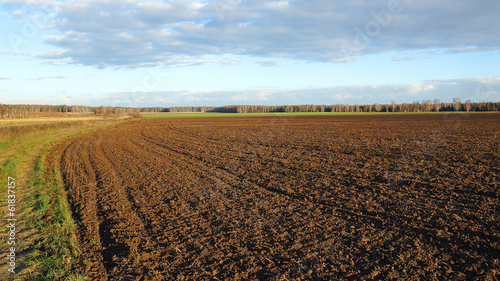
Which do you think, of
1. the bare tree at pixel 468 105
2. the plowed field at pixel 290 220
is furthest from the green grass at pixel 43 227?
the bare tree at pixel 468 105

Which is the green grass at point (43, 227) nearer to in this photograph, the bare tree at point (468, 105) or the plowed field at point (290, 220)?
the plowed field at point (290, 220)

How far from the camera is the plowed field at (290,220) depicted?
5387 millimetres

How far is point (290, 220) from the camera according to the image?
24.8 feet

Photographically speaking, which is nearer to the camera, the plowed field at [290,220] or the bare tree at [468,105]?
the plowed field at [290,220]

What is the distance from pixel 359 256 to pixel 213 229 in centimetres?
325

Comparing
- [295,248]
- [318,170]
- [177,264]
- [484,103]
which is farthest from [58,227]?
[484,103]

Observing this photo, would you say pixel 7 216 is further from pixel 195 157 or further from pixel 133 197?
pixel 195 157

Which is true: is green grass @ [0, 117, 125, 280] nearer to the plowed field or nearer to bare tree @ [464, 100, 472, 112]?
the plowed field

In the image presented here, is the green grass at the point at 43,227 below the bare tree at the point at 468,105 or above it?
below

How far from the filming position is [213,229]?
711cm

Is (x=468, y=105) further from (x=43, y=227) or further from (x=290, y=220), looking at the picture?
(x=43, y=227)

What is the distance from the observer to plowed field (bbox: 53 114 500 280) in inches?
212

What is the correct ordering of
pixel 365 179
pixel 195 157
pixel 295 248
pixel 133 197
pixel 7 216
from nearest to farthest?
pixel 295 248
pixel 7 216
pixel 133 197
pixel 365 179
pixel 195 157

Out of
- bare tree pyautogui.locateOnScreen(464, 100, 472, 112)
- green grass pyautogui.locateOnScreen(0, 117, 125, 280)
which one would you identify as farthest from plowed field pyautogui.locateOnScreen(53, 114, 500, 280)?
bare tree pyautogui.locateOnScreen(464, 100, 472, 112)
